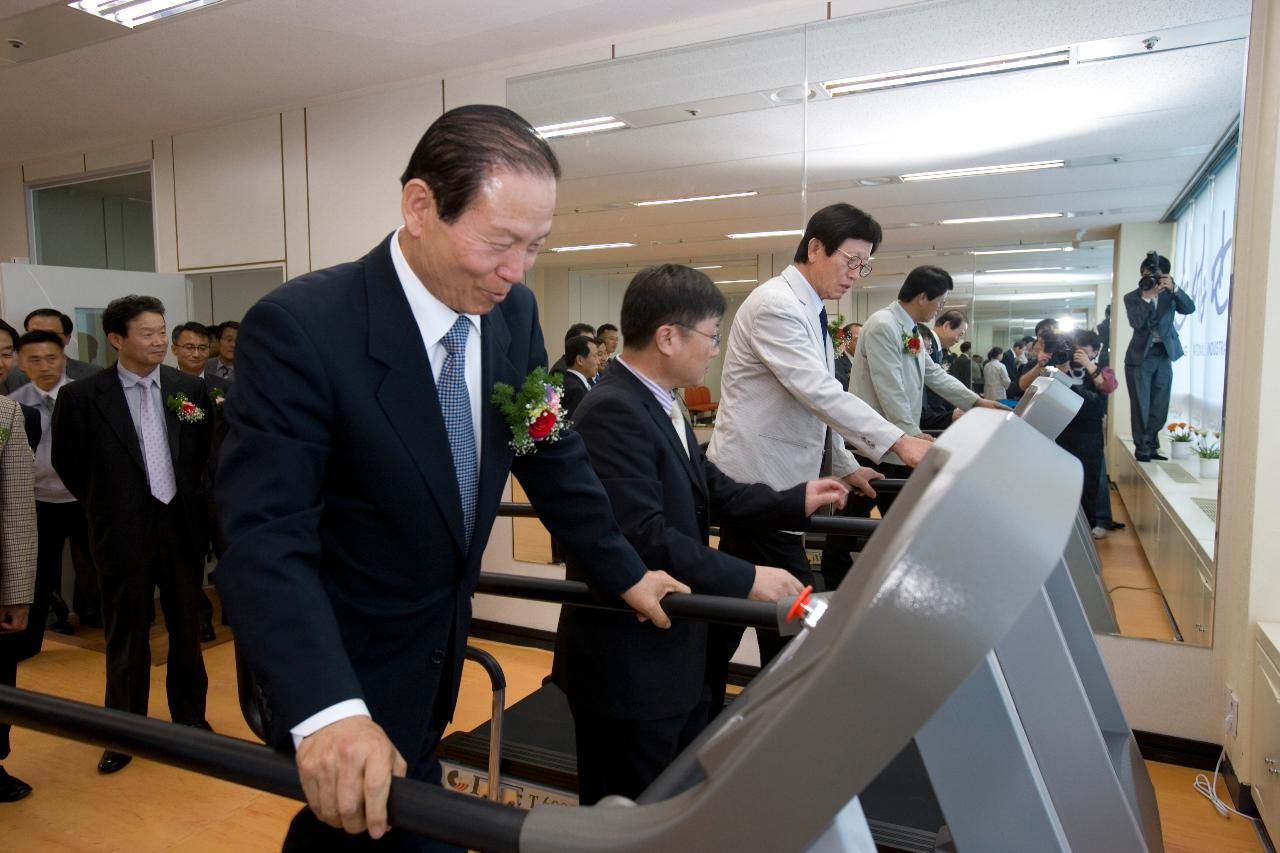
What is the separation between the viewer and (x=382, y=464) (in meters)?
1.23

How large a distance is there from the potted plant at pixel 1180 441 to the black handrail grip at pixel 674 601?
278cm

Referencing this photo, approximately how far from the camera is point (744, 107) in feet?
13.8

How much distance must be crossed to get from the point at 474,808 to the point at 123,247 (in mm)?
→ 8998

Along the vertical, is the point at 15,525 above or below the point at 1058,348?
below

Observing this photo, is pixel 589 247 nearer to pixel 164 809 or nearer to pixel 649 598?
pixel 164 809

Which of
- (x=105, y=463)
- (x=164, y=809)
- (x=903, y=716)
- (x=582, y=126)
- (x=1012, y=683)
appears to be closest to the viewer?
(x=903, y=716)

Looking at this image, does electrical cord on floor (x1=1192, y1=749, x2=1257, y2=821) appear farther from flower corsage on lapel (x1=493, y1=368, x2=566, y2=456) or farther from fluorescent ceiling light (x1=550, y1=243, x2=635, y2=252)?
fluorescent ceiling light (x1=550, y1=243, x2=635, y2=252)

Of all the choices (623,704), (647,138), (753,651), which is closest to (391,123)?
(647,138)

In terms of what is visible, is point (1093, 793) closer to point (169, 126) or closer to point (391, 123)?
point (391, 123)

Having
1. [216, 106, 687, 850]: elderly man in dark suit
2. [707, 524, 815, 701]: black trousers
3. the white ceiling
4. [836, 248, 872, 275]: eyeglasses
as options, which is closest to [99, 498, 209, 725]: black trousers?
[707, 524, 815, 701]: black trousers

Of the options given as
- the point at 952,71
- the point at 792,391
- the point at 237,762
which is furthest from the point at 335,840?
the point at 952,71

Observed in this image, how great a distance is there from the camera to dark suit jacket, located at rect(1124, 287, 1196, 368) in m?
3.44

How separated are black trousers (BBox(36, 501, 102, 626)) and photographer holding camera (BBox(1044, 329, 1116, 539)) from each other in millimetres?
4488

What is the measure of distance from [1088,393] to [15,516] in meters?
4.19
